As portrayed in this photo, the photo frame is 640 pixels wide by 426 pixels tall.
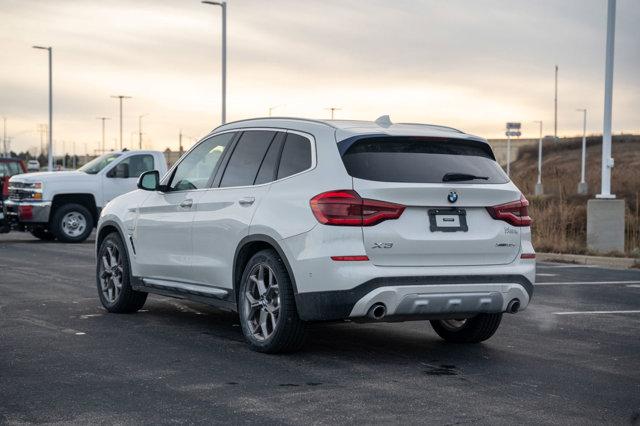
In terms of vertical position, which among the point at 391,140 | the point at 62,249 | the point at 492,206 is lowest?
the point at 62,249

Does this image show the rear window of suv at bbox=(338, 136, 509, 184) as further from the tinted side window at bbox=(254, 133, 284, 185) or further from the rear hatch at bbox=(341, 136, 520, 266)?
the tinted side window at bbox=(254, 133, 284, 185)

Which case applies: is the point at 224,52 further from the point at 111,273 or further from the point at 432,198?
the point at 432,198

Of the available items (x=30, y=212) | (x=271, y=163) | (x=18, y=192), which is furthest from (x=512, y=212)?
(x=18, y=192)

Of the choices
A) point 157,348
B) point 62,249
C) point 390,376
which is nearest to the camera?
point 390,376

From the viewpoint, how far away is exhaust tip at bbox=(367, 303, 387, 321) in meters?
7.24

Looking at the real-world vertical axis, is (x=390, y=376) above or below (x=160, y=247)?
below

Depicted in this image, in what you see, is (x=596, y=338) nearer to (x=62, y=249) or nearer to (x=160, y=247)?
(x=160, y=247)

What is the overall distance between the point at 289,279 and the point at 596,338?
311 centimetres

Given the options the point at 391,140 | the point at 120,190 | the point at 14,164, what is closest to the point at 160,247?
the point at 391,140

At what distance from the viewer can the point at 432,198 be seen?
7.48 meters

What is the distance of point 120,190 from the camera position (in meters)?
23.0

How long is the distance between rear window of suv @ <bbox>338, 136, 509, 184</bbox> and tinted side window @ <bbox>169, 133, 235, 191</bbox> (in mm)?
1757

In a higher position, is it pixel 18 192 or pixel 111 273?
pixel 18 192

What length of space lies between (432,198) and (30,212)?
16523 mm
